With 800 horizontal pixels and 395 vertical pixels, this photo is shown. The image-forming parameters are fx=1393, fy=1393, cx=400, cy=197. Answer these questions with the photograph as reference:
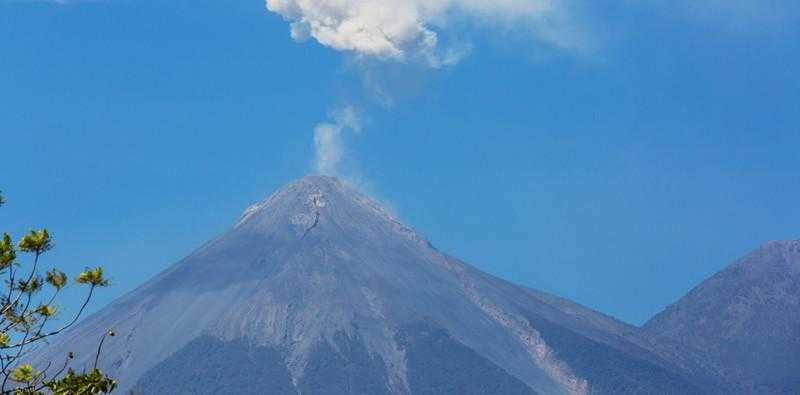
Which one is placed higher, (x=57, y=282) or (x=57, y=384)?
(x=57, y=282)

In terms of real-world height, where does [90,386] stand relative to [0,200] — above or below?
below

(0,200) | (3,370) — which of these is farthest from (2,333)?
(0,200)

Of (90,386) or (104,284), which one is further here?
(104,284)

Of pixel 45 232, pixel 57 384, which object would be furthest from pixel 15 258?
pixel 57 384

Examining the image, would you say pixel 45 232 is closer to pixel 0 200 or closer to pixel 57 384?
pixel 0 200

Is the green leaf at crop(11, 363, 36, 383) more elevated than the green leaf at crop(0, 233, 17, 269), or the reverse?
the green leaf at crop(0, 233, 17, 269)

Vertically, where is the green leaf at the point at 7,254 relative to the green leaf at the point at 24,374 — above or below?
above

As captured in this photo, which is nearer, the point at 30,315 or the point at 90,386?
the point at 90,386

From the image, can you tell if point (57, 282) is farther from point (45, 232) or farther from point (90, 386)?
point (90, 386)
